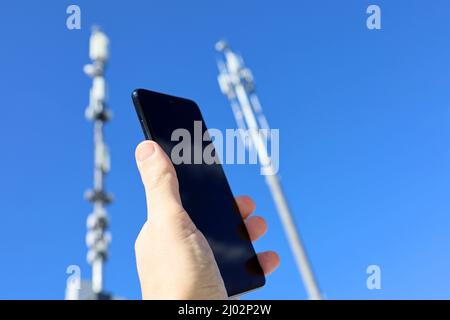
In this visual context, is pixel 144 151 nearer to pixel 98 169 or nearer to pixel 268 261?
pixel 268 261

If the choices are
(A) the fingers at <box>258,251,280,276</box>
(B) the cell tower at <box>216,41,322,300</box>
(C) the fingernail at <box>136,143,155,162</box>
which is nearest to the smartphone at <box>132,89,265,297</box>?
(A) the fingers at <box>258,251,280,276</box>

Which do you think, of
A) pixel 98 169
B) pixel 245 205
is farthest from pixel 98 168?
pixel 245 205

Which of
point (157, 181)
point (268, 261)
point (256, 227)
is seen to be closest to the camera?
point (157, 181)

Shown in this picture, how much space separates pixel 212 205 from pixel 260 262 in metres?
0.54

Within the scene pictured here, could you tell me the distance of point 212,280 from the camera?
8.33 feet

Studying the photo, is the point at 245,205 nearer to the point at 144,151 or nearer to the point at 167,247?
the point at 144,151

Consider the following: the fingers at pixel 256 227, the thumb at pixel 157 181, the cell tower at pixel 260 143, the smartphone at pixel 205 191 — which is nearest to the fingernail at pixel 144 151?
the thumb at pixel 157 181

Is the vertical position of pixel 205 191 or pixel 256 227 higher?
pixel 205 191

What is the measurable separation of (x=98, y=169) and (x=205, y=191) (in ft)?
83.3

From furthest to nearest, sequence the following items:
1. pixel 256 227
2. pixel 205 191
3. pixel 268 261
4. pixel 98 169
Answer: pixel 98 169, pixel 256 227, pixel 268 261, pixel 205 191

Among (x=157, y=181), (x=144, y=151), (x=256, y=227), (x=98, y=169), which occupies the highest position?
(x=98, y=169)

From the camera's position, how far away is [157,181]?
2.76 meters

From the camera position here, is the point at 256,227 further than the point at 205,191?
Yes
